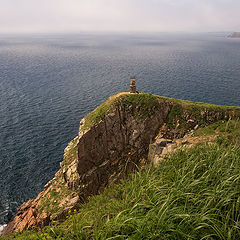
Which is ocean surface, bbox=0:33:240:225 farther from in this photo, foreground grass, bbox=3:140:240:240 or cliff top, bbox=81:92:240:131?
foreground grass, bbox=3:140:240:240

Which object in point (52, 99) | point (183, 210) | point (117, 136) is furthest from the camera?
point (52, 99)

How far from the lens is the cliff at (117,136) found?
1508 inches

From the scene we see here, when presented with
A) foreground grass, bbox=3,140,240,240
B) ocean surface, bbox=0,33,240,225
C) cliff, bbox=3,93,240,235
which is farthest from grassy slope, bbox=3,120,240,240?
ocean surface, bbox=0,33,240,225

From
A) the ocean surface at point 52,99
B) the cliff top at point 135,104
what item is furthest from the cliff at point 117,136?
the ocean surface at point 52,99

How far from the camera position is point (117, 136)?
41.4 m

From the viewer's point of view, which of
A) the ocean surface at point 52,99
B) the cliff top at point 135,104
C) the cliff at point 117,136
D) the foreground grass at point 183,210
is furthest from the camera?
the ocean surface at point 52,99

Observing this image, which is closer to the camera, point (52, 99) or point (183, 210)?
point (183, 210)

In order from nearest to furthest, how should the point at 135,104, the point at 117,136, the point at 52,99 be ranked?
1. the point at 117,136
2. the point at 135,104
3. the point at 52,99

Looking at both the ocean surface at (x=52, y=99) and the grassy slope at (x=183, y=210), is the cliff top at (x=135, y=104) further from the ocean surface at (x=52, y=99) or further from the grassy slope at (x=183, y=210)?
the grassy slope at (x=183, y=210)

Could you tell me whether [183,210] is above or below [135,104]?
above

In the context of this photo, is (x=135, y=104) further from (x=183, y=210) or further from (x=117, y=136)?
(x=183, y=210)

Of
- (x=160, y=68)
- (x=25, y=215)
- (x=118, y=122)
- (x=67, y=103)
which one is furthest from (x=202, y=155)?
(x=160, y=68)

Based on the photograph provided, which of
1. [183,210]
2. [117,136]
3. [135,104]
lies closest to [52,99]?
[117,136]

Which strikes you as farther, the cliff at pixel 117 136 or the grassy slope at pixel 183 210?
the cliff at pixel 117 136
